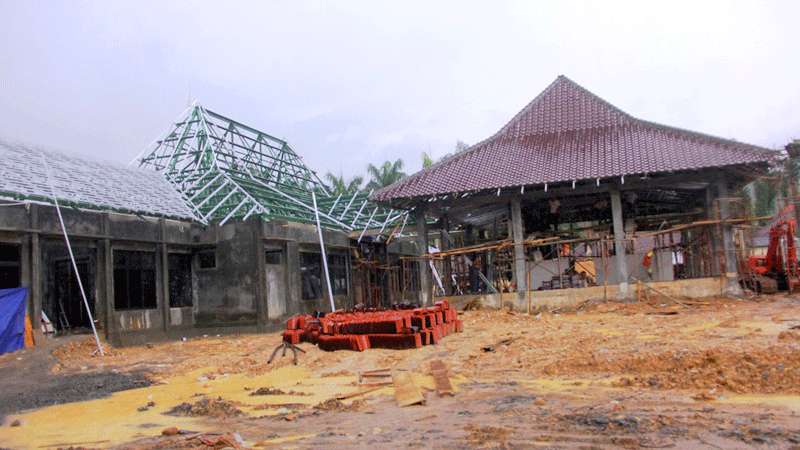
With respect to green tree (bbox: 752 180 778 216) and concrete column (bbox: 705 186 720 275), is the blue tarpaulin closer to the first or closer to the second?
concrete column (bbox: 705 186 720 275)

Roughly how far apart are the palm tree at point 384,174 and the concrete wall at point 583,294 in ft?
59.0

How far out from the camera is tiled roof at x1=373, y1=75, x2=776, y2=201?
18.4 m

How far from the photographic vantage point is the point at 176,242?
779 inches

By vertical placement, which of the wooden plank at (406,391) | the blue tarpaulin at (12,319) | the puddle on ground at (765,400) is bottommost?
the puddle on ground at (765,400)

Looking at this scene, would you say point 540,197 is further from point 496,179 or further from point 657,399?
point 657,399

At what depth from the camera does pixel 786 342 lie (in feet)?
30.4

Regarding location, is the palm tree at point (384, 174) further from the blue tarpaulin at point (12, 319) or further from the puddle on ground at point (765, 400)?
the puddle on ground at point (765, 400)

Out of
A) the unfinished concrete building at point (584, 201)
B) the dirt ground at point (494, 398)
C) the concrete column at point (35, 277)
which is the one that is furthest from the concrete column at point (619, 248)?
the concrete column at point (35, 277)

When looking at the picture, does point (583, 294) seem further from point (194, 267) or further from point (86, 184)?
point (86, 184)

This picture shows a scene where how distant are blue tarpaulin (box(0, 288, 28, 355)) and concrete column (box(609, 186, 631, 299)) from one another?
14862 mm

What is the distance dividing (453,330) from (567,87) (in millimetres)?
13337

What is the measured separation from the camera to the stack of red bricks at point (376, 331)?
38.8ft

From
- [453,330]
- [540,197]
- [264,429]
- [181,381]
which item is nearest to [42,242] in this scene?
[181,381]

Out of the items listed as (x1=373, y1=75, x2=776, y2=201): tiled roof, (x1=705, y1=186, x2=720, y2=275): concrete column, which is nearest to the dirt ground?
(x1=705, y1=186, x2=720, y2=275): concrete column
